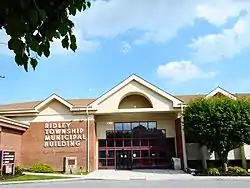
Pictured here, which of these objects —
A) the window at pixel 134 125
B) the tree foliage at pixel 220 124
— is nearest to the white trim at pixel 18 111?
the window at pixel 134 125

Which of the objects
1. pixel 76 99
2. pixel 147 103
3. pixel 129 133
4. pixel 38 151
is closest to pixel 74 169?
pixel 38 151

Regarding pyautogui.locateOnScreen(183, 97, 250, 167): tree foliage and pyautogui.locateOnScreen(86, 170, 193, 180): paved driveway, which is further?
pyautogui.locateOnScreen(183, 97, 250, 167): tree foliage

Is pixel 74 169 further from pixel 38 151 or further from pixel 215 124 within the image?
pixel 215 124

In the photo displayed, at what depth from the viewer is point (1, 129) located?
2544cm

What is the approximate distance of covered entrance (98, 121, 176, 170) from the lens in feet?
105

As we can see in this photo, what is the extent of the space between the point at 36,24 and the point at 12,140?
27.7 meters

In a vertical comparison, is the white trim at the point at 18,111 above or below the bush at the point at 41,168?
above

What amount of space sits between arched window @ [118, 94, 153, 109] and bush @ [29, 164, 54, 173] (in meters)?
8.90

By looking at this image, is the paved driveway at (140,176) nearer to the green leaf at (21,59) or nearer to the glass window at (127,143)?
the glass window at (127,143)

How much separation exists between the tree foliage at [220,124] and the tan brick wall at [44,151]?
9.57 meters

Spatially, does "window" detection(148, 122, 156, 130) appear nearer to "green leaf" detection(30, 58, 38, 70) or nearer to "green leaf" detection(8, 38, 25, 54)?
"green leaf" detection(30, 58, 38, 70)

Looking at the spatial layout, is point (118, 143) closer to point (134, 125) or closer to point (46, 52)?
point (134, 125)

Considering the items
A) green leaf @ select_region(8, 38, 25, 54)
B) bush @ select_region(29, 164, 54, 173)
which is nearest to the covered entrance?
A: bush @ select_region(29, 164, 54, 173)

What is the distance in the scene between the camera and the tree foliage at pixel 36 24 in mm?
2459
